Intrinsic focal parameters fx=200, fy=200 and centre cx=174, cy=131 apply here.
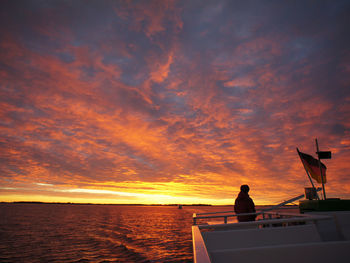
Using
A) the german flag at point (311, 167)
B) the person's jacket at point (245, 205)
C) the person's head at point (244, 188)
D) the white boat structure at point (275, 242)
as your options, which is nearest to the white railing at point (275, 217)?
the white boat structure at point (275, 242)

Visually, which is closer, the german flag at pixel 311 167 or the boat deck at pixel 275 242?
the boat deck at pixel 275 242

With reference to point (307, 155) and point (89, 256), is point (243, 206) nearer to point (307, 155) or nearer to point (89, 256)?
point (307, 155)

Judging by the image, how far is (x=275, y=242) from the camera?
10.6 feet

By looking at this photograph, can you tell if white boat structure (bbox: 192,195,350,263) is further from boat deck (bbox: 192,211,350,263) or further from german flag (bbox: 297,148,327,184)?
german flag (bbox: 297,148,327,184)

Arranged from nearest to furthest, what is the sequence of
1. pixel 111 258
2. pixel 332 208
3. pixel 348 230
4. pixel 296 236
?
pixel 296 236
pixel 348 230
pixel 332 208
pixel 111 258

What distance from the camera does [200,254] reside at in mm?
1499

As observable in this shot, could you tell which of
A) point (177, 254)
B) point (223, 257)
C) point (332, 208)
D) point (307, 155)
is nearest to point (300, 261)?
point (223, 257)

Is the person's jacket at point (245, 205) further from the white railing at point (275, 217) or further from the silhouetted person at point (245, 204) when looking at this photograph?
the white railing at point (275, 217)

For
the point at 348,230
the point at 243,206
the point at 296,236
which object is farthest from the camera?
the point at 243,206

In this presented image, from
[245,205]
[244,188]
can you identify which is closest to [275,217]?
[245,205]

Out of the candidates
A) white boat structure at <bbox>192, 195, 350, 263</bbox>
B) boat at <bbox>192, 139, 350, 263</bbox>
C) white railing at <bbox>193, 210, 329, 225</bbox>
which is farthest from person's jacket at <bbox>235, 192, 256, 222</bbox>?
white boat structure at <bbox>192, 195, 350, 263</bbox>

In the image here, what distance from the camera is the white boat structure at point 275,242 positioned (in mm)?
2125

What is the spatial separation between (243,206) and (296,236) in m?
3.76

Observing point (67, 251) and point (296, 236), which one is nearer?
point (296, 236)
